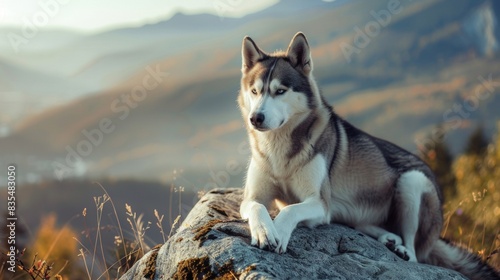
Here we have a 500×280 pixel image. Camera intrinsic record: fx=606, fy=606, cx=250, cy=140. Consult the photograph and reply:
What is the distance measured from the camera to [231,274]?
397 centimetres

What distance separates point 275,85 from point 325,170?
3.14 ft

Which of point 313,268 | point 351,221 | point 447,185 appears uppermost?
point 313,268

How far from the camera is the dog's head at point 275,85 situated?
543 cm

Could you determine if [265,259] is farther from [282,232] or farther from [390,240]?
[390,240]

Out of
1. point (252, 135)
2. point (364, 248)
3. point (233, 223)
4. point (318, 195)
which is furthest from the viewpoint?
point (252, 135)

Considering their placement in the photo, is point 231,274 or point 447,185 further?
point 447,185

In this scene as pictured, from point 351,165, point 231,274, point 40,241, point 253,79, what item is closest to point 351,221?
point 351,165

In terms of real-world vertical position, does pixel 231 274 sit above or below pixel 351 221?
above

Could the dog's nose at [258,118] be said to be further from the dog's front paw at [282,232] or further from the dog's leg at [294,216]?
the dog's front paw at [282,232]

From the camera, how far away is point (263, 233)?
14.3 feet

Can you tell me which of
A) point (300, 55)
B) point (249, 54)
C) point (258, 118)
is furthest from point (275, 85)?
point (249, 54)

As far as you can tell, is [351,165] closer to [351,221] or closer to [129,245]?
[351,221]

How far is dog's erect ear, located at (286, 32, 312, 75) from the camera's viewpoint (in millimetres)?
5988

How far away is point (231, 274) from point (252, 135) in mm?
2256
